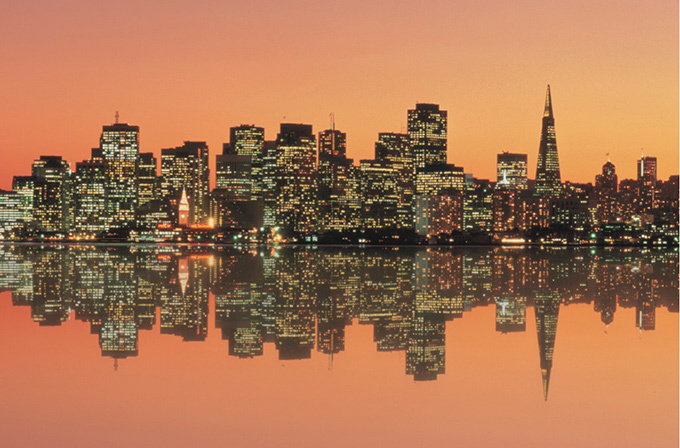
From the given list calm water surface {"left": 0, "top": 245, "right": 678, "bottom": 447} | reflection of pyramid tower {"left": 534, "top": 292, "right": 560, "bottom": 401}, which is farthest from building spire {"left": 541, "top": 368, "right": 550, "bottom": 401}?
calm water surface {"left": 0, "top": 245, "right": 678, "bottom": 447}

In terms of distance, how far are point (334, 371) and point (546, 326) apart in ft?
33.5

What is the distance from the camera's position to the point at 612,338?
25.2 m

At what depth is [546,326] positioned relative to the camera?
2750 centimetres

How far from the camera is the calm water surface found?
14.5m

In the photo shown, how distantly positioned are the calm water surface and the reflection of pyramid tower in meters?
0.09

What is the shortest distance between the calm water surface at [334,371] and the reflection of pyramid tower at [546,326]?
95 mm

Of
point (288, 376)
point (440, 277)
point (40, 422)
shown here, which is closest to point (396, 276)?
point (440, 277)

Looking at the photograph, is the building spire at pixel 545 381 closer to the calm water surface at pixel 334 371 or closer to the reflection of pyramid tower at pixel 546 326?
the reflection of pyramid tower at pixel 546 326

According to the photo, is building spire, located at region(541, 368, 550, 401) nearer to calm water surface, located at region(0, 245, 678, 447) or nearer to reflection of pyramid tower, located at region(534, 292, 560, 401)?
reflection of pyramid tower, located at region(534, 292, 560, 401)

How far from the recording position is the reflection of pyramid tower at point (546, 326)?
Result: 65.6 feet

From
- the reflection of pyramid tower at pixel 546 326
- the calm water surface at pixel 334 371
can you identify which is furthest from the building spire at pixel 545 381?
the calm water surface at pixel 334 371

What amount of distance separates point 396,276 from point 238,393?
36.7 meters

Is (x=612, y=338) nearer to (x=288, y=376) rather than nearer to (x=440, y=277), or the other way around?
(x=288, y=376)

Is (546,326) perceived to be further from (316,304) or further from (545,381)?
(545,381)
